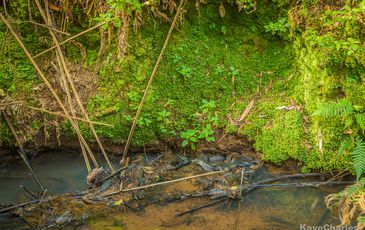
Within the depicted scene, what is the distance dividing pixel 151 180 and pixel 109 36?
194cm

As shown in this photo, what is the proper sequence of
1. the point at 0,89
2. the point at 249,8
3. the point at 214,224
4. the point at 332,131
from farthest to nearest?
the point at 249,8
the point at 0,89
the point at 332,131
the point at 214,224

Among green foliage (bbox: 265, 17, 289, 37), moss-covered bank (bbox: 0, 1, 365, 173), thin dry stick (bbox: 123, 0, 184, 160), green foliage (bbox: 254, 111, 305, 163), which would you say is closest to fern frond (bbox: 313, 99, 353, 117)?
moss-covered bank (bbox: 0, 1, 365, 173)

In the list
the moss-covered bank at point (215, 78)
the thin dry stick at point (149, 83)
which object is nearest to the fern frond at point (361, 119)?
the moss-covered bank at point (215, 78)

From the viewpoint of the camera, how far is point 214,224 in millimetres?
3551

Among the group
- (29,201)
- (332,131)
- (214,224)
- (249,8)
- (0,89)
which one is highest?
(249,8)

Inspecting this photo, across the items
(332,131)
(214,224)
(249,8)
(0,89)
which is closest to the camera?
(214,224)

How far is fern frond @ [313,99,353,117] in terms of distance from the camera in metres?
3.65

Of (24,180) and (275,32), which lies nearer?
(24,180)

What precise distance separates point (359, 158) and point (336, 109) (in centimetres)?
56

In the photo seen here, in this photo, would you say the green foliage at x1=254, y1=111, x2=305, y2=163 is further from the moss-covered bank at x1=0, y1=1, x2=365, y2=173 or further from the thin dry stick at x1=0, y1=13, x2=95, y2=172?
the thin dry stick at x1=0, y1=13, x2=95, y2=172

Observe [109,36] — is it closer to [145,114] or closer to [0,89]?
[145,114]

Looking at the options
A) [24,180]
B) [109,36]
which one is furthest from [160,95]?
[24,180]

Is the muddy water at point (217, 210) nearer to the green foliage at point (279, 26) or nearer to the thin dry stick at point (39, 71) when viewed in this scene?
the thin dry stick at point (39, 71)

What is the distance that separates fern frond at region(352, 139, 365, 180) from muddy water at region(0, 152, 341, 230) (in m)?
0.44
